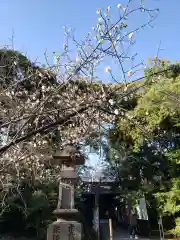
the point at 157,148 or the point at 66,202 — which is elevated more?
the point at 157,148

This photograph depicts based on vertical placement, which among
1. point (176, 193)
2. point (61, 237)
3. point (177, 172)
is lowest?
point (61, 237)

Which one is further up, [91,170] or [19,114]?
[91,170]

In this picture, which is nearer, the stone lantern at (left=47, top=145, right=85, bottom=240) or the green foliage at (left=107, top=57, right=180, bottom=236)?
the stone lantern at (left=47, top=145, right=85, bottom=240)

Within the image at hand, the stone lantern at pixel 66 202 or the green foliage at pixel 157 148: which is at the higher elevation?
the green foliage at pixel 157 148

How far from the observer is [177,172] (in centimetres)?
1291

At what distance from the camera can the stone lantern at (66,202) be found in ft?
14.2

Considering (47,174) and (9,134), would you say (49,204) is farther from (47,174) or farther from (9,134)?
(9,134)

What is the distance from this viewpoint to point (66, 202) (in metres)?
4.66

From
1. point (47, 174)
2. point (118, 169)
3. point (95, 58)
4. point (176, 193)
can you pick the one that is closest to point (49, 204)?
point (47, 174)

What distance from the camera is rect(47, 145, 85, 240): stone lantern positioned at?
14.2ft

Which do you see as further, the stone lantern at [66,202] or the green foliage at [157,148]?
the green foliage at [157,148]

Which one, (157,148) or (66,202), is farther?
(157,148)

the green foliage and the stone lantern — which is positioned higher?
the green foliage

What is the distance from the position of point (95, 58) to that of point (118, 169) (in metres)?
15.3
